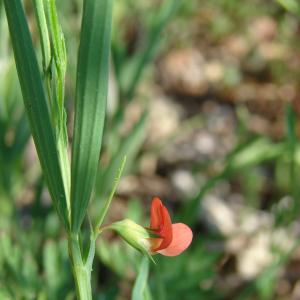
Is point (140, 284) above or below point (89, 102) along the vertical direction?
below

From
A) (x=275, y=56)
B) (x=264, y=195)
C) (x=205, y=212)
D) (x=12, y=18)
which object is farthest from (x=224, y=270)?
(x=12, y=18)

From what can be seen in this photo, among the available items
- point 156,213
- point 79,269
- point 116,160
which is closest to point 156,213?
point 156,213

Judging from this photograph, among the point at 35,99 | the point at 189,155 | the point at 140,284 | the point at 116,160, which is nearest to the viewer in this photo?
the point at 35,99

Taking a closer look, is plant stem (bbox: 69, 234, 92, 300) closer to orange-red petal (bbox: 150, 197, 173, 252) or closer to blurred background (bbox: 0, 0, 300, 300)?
orange-red petal (bbox: 150, 197, 173, 252)

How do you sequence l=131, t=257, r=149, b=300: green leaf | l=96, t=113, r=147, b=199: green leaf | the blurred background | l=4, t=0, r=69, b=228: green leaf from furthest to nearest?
l=96, t=113, r=147, b=199: green leaf
the blurred background
l=131, t=257, r=149, b=300: green leaf
l=4, t=0, r=69, b=228: green leaf

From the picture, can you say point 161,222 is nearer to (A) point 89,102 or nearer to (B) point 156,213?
(B) point 156,213

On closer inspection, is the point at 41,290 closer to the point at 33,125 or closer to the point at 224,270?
the point at 33,125

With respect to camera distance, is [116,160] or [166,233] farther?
[116,160]

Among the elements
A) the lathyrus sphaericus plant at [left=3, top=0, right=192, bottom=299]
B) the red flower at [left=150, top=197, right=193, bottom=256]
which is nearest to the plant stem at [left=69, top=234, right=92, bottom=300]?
the lathyrus sphaericus plant at [left=3, top=0, right=192, bottom=299]

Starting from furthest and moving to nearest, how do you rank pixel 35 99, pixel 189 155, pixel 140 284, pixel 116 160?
pixel 189 155 < pixel 116 160 < pixel 140 284 < pixel 35 99
